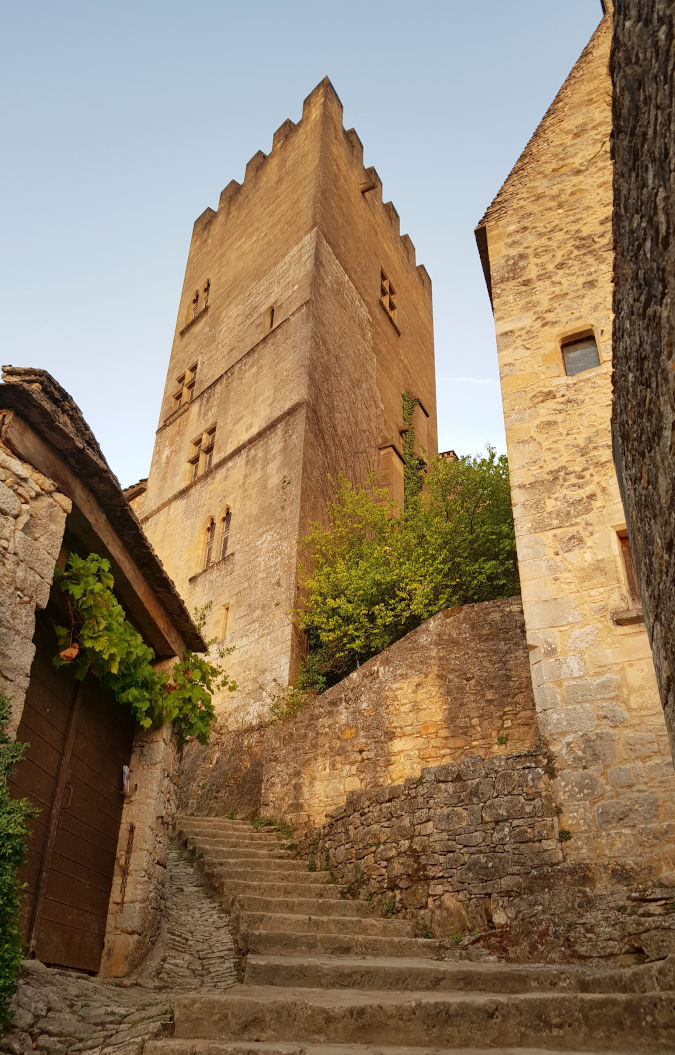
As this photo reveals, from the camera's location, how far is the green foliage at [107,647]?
15.4ft

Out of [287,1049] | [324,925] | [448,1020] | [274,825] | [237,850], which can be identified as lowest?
[287,1049]

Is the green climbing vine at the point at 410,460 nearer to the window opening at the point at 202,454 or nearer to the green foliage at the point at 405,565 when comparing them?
the green foliage at the point at 405,565

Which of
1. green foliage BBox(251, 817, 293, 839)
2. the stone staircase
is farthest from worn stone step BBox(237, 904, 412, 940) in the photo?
green foliage BBox(251, 817, 293, 839)

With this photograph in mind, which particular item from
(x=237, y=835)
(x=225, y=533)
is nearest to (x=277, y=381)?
(x=225, y=533)

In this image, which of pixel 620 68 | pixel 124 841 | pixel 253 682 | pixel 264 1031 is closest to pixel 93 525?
pixel 124 841

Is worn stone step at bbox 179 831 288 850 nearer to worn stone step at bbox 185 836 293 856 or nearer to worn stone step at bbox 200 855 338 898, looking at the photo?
worn stone step at bbox 185 836 293 856

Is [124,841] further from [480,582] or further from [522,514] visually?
[480,582]

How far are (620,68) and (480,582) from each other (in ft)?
29.1

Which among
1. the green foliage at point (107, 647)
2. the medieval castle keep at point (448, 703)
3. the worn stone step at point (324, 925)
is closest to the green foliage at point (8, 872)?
the medieval castle keep at point (448, 703)

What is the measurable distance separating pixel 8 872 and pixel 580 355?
712cm

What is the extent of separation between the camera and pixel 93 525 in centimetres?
494

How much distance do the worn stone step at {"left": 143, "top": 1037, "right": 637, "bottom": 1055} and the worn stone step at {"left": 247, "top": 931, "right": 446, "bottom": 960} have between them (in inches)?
64.7

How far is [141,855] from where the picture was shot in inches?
218

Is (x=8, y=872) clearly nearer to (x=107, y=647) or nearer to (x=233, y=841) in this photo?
(x=107, y=647)
